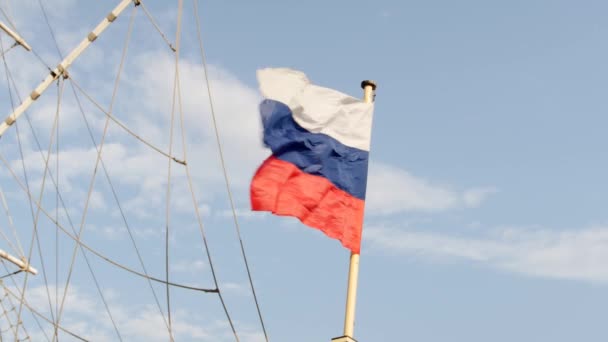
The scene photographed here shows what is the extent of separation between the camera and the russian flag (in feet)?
74.4

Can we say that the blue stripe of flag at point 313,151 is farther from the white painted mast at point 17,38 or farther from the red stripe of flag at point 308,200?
the white painted mast at point 17,38

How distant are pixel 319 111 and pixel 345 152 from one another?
1.39 meters

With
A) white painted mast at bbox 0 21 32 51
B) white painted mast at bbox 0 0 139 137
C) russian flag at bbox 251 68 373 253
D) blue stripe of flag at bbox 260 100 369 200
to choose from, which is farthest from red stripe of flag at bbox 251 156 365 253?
white painted mast at bbox 0 21 32 51

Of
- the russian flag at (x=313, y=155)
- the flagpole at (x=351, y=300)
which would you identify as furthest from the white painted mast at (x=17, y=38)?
the flagpole at (x=351, y=300)

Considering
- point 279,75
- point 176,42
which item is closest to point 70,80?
point 176,42

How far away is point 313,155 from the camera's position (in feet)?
78.7

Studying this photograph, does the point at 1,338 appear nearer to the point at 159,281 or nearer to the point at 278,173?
the point at 159,281

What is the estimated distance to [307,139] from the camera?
24.2m

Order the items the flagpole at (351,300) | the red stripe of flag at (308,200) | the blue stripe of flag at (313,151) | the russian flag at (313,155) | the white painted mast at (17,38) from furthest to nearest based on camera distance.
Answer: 1. the white painted mast at (17,38)
2. the blue stripe of flag at (313,151)
3. the russian flag at (313,155)
4. the red stripe of flag at (308,200)
5. the flagpole at (351,300)

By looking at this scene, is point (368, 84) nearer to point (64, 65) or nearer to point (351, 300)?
point (351, 300)

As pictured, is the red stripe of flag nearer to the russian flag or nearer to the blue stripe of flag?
the russian flag

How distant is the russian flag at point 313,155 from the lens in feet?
74.4

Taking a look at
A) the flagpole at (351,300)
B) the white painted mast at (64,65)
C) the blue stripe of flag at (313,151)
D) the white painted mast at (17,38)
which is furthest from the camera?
the white painted mast at (17,38)

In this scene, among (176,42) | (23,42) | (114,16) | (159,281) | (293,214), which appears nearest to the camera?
(293,214)
